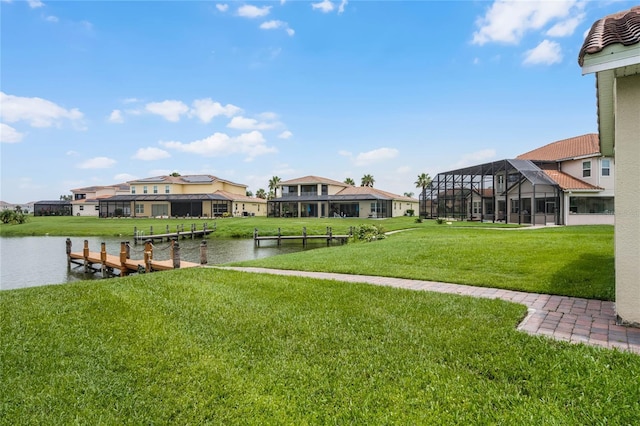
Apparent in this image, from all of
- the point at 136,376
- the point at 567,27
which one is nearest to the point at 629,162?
the point at 136,376

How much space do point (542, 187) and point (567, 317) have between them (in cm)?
2491

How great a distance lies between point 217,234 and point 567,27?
101ft

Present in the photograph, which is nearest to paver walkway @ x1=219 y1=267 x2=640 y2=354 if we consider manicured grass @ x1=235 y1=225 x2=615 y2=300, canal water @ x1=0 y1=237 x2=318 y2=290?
manicured grass @ x1=235 y1=225 x2=615 y2=300

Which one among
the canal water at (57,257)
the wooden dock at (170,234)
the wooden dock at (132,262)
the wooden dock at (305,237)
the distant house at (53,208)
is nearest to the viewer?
the wooden dock at (132,262)

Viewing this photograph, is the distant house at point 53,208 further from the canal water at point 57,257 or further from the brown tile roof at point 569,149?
the brown tile roof at point 569,149

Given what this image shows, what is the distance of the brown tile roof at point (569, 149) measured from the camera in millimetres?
26766

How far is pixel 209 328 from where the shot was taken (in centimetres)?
521

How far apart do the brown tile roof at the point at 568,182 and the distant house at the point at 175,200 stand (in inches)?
1617

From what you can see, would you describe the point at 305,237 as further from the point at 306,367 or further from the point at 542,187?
the point at 306,367

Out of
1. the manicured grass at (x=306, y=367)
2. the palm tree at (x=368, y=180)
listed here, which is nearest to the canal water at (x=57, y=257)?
the manicured grass at (x=306, y=367)

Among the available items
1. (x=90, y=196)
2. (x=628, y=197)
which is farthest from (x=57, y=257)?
(x=90, y=196)

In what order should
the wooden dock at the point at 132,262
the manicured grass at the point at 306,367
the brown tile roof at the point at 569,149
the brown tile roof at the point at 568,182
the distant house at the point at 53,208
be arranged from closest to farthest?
the manicured grass at the point at 306,367 < the wooden dock at the point at 132,262 < the brown tile roof at the point at 568,182 < the brown tile roof at the point at 569,149 < the distant house at the point at 53,208

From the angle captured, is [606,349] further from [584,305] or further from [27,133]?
[27,133]

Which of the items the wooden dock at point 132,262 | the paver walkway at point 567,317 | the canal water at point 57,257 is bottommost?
the canal water at point 57,257
